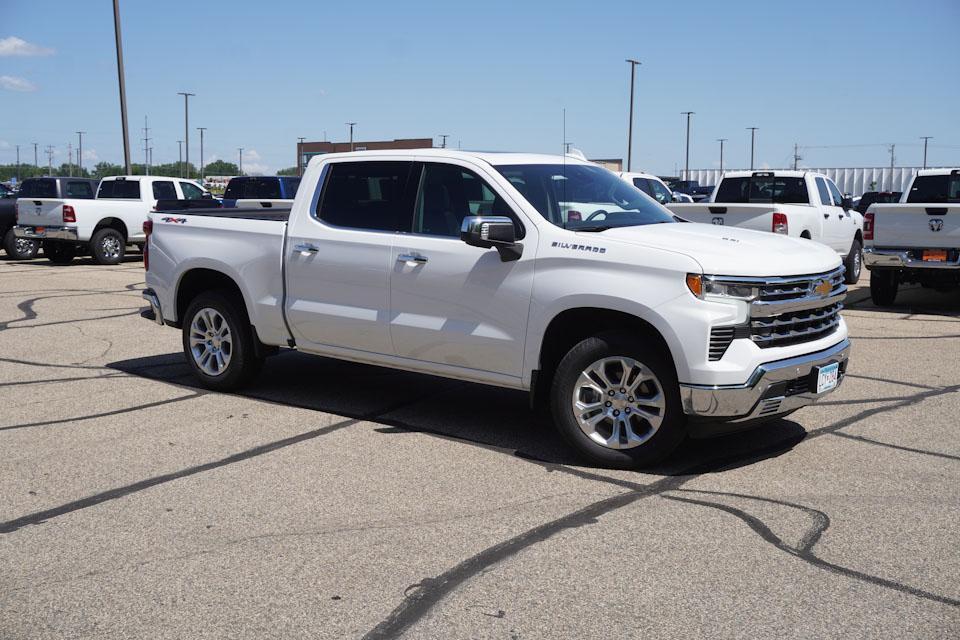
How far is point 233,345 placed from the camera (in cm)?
782

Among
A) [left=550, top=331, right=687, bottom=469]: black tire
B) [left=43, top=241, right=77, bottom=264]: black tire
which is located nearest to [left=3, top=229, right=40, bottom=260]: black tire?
[left=43, top=241, right=77, bottom=264]: black tire

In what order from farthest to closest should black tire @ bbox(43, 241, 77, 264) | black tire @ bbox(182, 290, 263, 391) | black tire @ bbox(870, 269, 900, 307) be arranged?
1. black tire @ bbox(43, 241, 77, 264)
2. black tire @ bbox(870, 269, 900, 307)
3. black tire @ bbox(182, 290, 263, 391)

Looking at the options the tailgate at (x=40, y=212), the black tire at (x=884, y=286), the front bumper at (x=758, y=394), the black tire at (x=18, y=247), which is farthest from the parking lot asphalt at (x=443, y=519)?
the black tire at (x=18, y=247)

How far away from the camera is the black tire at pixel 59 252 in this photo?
2123 cm

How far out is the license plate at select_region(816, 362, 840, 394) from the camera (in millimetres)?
5901

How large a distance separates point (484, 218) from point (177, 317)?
3.48m

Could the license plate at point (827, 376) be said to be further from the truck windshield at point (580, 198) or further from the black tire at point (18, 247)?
the black tire at point (18, 247)

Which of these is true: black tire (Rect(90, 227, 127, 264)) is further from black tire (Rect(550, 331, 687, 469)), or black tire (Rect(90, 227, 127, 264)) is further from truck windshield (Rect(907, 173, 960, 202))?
black tire (Rect(550, 331, 687, 469))

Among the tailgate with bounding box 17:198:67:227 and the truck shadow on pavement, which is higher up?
the tailgate with bounding box 17:198:67:227

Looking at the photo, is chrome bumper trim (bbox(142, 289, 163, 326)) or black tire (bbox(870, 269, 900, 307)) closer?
chrome bumper trim (bbox(142, 289, 163, 326))

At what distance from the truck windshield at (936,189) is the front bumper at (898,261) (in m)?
1.79

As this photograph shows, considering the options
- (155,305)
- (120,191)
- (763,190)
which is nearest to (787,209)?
(763,190)

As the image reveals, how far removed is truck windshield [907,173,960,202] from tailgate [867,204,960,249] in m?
1.62

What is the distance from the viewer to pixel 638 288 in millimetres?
5715
